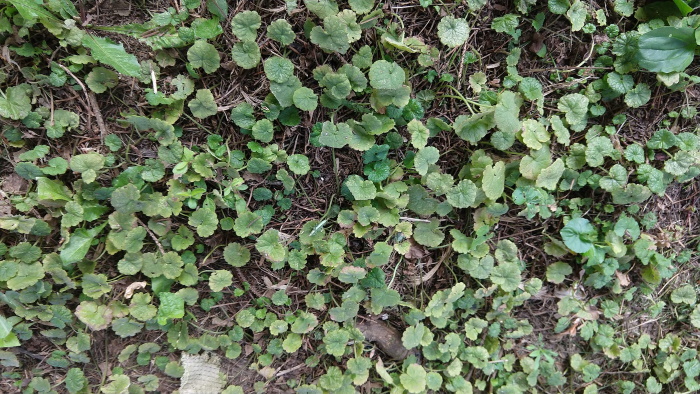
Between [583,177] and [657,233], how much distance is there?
27.6 inches

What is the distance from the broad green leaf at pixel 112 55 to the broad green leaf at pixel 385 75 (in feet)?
3.74

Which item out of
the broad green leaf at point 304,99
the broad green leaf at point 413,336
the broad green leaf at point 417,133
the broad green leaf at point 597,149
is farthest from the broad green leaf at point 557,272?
the broad green leaf at point 304,99

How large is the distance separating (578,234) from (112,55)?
8.73ft

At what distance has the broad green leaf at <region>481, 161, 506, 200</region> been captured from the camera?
80.0 inches

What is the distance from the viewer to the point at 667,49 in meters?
2.12

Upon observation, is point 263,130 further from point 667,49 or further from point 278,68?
point 667,49

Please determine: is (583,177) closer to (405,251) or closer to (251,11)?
(405,251)

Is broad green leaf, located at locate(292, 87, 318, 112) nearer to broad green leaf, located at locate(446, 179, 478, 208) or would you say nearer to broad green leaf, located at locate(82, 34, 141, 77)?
broad green leaf, located at locate(82, 34, 141, 77)

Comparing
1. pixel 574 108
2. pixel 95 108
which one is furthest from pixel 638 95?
pixel 95 108

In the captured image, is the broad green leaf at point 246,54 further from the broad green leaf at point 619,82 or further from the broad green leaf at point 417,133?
the broad green leaf at point 619,82

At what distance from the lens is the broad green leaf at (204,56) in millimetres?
1851

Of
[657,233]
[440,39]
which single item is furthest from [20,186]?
[657,233]

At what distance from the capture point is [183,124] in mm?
2014

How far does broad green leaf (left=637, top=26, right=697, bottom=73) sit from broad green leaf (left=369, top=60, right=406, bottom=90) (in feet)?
4.53
